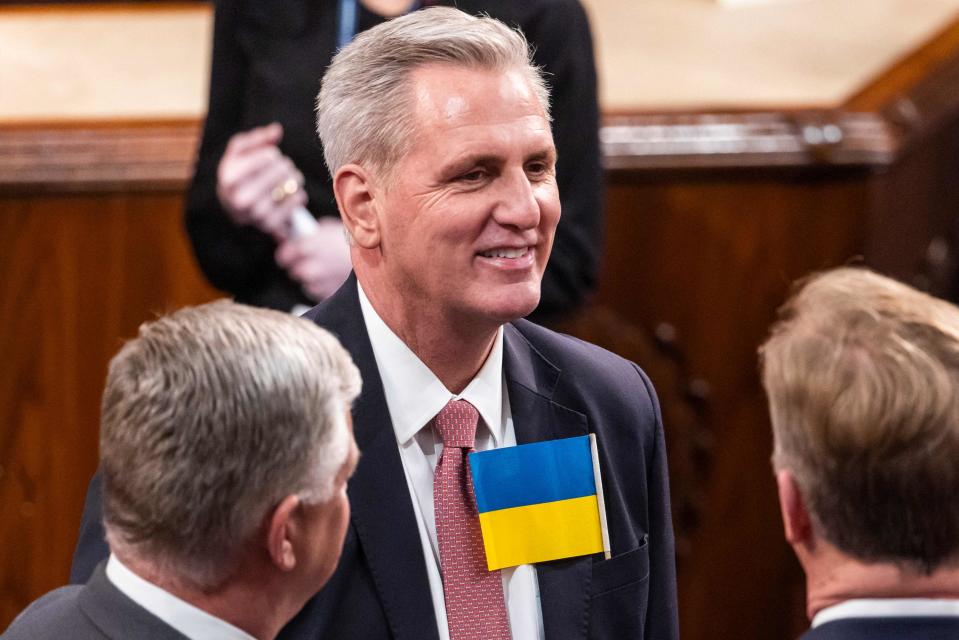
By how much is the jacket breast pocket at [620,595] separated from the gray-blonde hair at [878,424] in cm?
42

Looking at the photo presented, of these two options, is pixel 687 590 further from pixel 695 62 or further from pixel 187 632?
pixel 187 632

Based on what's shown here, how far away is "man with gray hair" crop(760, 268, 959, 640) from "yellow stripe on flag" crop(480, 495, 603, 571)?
16.1 inches

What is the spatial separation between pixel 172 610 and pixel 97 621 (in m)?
0.08

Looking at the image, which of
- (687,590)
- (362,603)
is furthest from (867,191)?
(362,603)

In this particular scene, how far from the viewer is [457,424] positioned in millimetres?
1932

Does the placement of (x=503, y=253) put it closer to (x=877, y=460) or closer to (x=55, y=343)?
(x=877, y=460)

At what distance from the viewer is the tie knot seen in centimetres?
193

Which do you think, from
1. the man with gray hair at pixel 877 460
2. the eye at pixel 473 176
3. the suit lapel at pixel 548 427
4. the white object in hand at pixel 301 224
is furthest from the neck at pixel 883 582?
the white object in hand at pixel 301 224

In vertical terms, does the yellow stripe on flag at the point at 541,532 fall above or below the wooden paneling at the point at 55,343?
above

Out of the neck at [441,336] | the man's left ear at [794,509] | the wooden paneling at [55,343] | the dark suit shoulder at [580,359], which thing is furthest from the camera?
the wooden paneling at [55,343]

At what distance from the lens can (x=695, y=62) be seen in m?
3.90

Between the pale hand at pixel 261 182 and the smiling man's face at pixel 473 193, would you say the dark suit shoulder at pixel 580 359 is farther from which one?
the pale hand at pixel 261 182

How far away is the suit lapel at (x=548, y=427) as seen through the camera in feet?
6.28

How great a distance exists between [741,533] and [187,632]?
2138 mm
